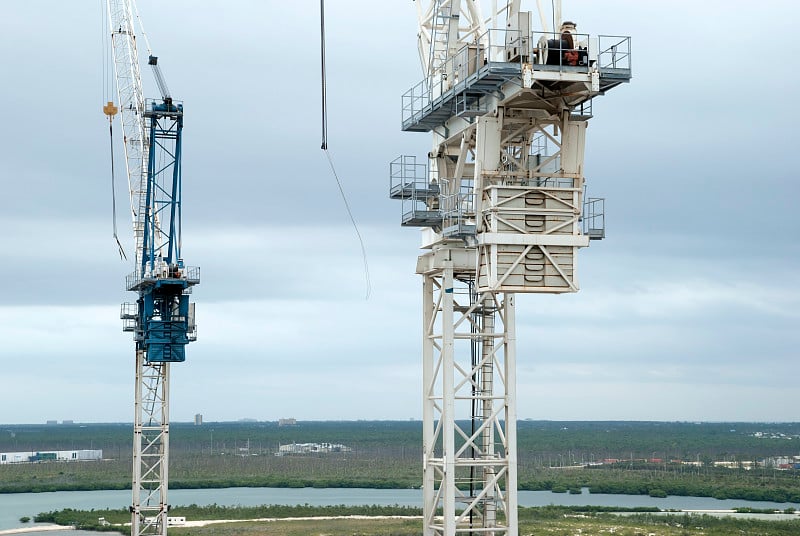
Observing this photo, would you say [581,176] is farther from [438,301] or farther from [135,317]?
[135,317]

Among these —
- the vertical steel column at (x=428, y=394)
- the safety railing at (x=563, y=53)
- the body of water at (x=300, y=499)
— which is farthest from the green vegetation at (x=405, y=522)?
the safety railing at (x=563, y=53)

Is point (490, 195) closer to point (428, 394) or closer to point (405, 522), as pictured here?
point (428, 394)

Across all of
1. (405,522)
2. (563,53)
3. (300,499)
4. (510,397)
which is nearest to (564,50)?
(563,53)

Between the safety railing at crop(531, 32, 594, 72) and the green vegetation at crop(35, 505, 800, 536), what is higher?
the safety railing at crop(531, 32, 594, 72)

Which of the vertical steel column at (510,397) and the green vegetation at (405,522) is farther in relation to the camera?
the green vegetation at (405,522)

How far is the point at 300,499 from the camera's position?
145 meters

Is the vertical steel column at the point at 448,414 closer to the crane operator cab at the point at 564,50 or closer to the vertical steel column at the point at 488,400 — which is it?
the vertical steel column at the point at 488,400

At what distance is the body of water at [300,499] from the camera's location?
135625 millimetres

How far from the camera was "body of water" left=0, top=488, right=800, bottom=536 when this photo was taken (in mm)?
135625

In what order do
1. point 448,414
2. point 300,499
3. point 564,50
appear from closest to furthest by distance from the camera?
point 564,50 < point 448,414 < point 300,499

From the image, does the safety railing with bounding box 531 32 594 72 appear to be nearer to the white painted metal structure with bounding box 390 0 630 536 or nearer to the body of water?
the white painted metal structure with bounding box 390 0 630 536

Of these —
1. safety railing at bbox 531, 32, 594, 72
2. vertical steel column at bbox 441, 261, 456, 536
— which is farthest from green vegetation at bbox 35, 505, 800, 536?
safety railing at bbox 531, 32, 594, 72

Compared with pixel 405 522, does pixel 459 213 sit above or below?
above

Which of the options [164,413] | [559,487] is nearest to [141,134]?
[164,413]
